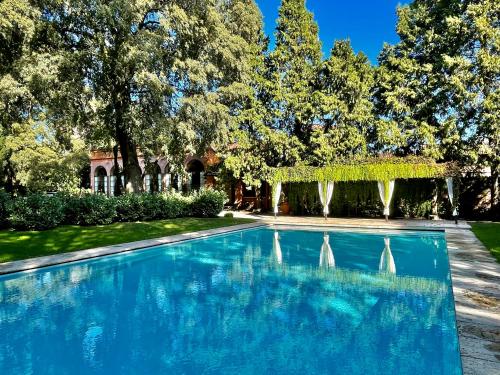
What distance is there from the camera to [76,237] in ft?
38.6

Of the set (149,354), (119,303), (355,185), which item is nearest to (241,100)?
(355,185)

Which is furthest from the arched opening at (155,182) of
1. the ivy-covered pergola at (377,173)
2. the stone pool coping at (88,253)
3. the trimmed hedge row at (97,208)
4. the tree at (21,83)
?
Result: the stone pool coping at (88,253)

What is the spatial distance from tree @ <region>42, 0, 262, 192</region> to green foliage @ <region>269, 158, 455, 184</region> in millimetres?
4549

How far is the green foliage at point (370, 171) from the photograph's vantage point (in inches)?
709

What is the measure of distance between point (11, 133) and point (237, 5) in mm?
15378

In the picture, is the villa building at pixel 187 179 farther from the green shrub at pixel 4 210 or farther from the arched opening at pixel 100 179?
the green shrub at pixel 4 210

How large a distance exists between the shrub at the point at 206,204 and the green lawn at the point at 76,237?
11.3ft

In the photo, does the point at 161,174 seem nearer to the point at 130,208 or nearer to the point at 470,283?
the point at 130,208

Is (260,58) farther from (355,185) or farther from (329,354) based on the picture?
(329,354)

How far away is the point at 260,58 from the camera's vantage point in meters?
23.0

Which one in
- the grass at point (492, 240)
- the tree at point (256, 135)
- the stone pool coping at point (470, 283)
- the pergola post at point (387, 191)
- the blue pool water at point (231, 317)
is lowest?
the blue pool water at point (231, 317)

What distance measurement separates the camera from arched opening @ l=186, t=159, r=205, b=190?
30016 mm

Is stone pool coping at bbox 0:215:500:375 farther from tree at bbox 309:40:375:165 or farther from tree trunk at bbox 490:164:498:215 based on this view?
tree at bbox 309:40:375:165

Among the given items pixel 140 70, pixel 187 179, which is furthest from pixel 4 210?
pixel 187 179
